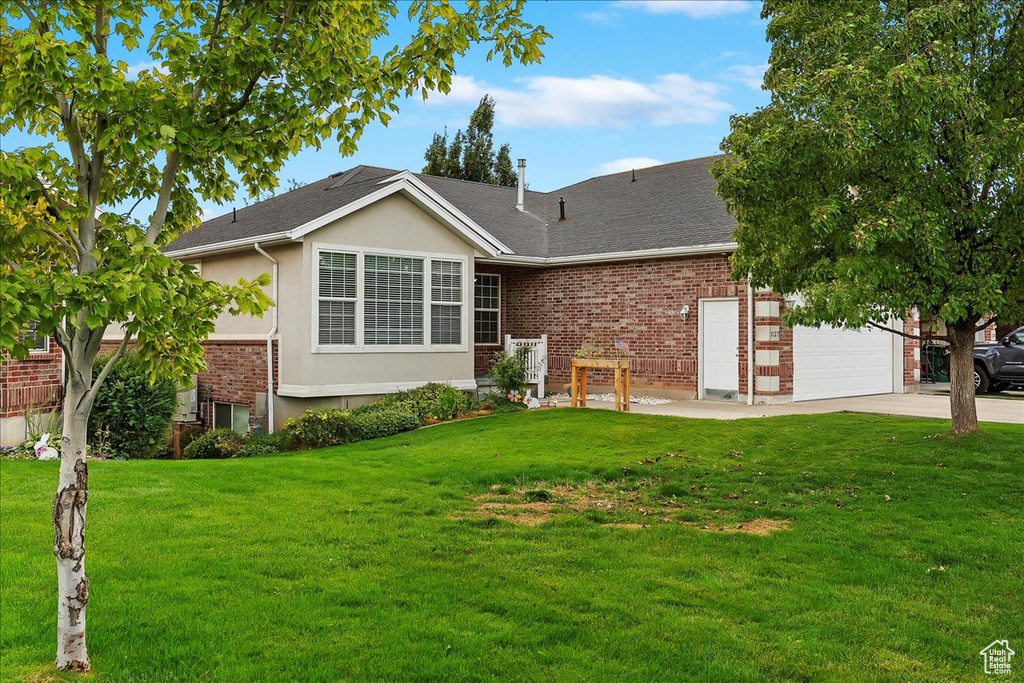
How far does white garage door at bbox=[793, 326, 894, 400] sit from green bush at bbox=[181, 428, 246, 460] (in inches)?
436

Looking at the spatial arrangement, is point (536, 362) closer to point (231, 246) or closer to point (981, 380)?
point (231, 246)

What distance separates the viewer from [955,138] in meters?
9.38

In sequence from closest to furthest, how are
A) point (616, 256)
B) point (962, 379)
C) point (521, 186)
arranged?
1. point (962, 379)
2. point (616, 256)
3. point (521, 186)

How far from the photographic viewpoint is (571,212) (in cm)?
2333

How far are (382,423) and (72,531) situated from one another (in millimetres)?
9873

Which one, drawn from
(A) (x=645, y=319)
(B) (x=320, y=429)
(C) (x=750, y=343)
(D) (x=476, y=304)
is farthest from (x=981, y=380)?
(B) (x=320, y=429)

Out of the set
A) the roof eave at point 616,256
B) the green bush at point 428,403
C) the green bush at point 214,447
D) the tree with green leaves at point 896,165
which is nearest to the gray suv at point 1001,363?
the roof eave at point 616,256

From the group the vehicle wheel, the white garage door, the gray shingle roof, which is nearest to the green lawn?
the white garage door

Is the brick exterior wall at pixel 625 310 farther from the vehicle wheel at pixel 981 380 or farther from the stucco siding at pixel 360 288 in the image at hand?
the vehicle wheel at pixel 981 380

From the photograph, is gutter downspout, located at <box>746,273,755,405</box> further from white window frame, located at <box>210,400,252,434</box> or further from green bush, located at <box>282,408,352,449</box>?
white window frame, located at <box>210,400,252,434</box>

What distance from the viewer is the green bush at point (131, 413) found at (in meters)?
12.8

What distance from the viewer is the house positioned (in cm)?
1516

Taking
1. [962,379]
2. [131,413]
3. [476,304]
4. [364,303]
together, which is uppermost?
[476,304]

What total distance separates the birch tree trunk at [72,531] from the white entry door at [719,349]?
14.5 meters
